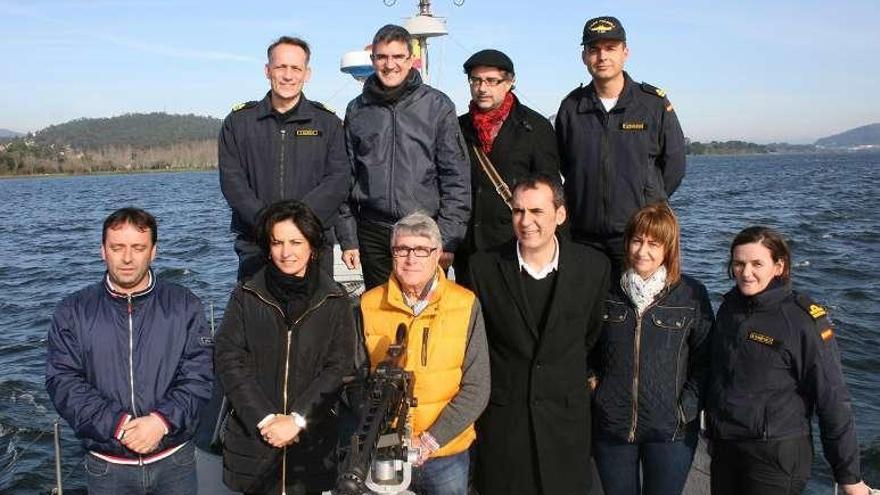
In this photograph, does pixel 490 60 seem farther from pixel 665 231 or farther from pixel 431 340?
pixel 431 340

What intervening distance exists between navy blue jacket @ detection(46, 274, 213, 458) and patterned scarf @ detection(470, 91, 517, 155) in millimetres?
2077

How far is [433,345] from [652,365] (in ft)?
3.76

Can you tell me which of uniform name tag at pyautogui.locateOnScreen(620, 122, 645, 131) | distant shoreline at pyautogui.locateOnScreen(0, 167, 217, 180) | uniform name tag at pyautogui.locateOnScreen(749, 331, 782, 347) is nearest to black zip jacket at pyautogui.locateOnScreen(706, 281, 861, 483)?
uniform name tag at pyautogui.locateOnScreen(749, 331, 782, 347)

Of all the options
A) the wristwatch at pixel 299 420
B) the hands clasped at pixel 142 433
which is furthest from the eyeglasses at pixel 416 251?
the hands clasped at pixel 142 433

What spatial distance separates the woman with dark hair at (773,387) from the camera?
3.39 metres

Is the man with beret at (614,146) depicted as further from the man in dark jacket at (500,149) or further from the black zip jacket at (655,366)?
the black zip jacket at (655,366)

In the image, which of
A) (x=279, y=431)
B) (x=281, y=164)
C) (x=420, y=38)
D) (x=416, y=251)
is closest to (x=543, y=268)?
(x=416, y=251)

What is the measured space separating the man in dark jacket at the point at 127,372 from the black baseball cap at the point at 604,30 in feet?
8.97

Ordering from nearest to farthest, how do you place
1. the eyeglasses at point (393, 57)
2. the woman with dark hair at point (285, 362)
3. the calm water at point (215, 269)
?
1. the woman with dark hair at point (285, 362)
2. the eyeglasses at point (393, 57)
3. the calm water at point (215, 269)

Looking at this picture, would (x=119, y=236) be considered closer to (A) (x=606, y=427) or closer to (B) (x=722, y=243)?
(A) (x=606, y=427)

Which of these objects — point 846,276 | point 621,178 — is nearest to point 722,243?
point 846,276

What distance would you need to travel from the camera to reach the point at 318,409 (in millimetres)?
3482

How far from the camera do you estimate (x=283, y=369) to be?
139 inches

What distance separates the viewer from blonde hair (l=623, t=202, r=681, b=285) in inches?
148
